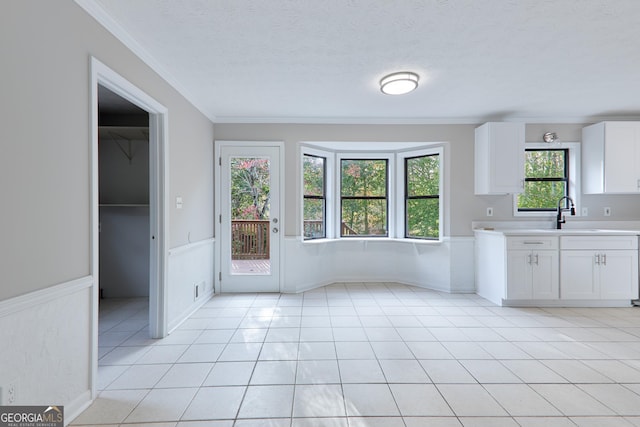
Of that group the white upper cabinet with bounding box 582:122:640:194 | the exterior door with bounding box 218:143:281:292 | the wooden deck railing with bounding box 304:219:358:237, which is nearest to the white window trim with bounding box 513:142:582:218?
the white upper cabinet with bounding box 582:122:640:194

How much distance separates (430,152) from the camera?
4594 millimetres

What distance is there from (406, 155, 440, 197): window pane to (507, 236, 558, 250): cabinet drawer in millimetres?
1235

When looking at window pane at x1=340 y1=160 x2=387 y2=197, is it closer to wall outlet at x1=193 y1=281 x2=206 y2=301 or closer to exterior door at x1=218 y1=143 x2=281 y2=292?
exterior door at x1=218 y1=143 x2=281 y2=292

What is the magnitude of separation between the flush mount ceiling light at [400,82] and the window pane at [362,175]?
197 centimetres

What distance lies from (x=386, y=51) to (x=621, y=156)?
377cm

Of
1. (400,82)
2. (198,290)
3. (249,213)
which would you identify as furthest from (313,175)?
(198,290)

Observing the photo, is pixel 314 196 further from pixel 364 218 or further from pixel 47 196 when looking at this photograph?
pixel 47 196

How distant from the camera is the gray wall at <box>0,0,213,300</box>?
1412 mm

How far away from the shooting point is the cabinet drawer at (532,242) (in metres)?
3.72

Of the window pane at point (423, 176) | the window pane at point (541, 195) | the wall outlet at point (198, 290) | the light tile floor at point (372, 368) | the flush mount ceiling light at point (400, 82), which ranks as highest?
the flush mount ceiling light at point (400, 82)

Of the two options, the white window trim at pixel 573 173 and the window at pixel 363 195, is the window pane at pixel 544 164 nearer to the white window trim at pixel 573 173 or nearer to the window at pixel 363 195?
the white window trim at pixel 573 173

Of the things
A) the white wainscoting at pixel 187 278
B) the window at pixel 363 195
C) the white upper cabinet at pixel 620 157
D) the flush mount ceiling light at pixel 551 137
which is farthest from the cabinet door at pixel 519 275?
the white wainscoting at pixel 187 278

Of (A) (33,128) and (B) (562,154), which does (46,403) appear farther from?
(B) (562,154)

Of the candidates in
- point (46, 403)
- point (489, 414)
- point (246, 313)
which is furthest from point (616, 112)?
point (46, 403)
